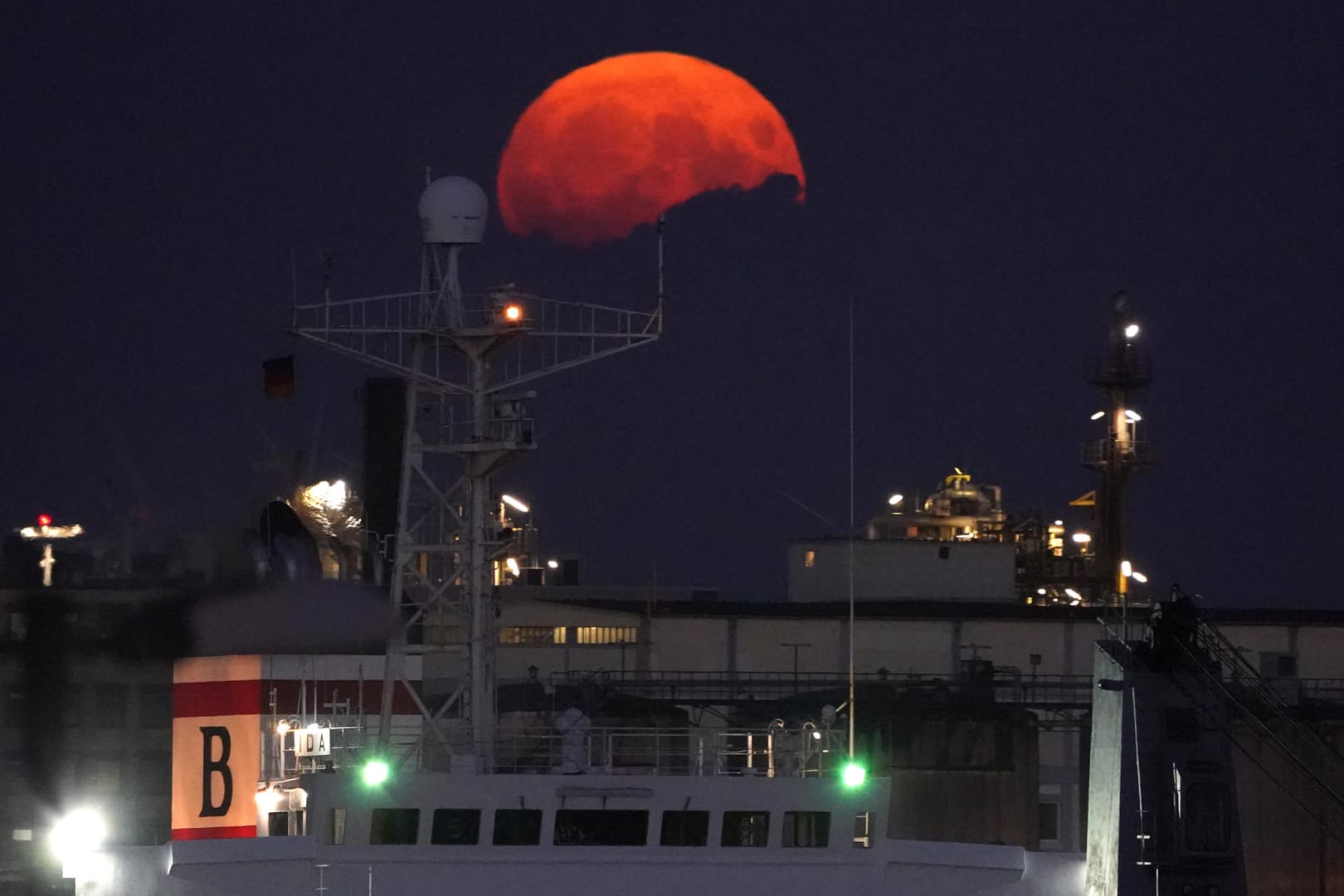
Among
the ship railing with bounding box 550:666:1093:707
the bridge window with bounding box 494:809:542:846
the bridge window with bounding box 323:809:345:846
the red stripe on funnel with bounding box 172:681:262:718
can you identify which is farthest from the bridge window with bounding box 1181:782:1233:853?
the ship railing with bounding box 550:666:1093:707

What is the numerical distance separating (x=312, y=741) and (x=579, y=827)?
29.1ft

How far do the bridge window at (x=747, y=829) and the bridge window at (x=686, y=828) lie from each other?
29 cm

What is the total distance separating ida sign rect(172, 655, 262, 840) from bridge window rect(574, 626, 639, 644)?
30549mm

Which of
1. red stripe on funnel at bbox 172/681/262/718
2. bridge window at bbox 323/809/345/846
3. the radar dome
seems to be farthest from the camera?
red stripe on funnel at bbox 172/681/262/718

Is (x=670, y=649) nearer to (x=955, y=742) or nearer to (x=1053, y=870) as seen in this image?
(x=955, y=742)

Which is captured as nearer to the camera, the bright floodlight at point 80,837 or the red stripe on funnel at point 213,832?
the bright floodlight at point 80,837

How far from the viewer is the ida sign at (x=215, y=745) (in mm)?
37469

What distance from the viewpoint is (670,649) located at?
69125 millimetres

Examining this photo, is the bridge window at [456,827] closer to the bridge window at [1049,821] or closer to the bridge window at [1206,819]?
the bridge window at [1206,819]

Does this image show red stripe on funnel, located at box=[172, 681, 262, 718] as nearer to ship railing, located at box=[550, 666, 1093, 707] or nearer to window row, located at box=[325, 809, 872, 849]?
window row, located at box=[325, 809, 872, 849]

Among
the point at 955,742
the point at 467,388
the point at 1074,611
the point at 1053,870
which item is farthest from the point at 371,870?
the point at 1074,611

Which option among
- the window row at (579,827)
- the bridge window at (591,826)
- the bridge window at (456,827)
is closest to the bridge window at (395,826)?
the window row at (579,827)

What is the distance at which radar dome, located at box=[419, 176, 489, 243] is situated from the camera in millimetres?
30297

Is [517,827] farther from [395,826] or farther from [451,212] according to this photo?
[451,212]
